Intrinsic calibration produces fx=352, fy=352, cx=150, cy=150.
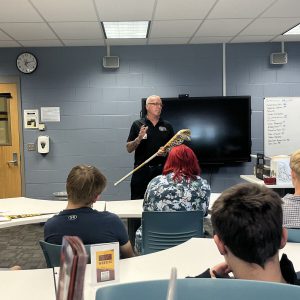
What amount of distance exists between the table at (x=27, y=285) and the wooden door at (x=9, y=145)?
397 centimetres

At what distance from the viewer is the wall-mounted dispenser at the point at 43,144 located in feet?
17.1

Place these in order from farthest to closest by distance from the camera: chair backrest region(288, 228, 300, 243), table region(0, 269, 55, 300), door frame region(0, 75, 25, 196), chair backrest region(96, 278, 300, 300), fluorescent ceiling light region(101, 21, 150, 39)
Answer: door frame region(0, 75, 25, 196), fluorescent ceiling light region(101, 21, 150, 39), chair backrest region(288, 228, 300, 243), table region(0, 269, 55, 300), chair backrest region(96, 278, 300, 300)

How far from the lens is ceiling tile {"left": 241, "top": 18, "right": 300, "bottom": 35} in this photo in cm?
415

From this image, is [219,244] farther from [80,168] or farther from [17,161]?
[17,161]

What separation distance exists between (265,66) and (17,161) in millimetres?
4008

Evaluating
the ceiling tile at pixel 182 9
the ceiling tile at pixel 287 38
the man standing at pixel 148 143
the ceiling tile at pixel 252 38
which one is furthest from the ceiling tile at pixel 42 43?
the ceiling tile at pixel 287 38

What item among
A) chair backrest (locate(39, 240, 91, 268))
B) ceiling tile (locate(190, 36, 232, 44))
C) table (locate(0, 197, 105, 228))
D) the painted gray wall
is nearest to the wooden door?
the painted gray wall

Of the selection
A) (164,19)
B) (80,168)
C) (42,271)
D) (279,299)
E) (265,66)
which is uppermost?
(164,19)

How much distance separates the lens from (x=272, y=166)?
160 inches

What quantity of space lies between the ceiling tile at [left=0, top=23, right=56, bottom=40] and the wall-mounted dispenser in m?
1.42

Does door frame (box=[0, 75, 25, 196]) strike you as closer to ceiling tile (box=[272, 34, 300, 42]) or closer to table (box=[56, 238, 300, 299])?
ceiling tile (box=[272, 34, 300, 42])

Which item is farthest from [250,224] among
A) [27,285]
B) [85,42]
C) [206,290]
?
[85,42]

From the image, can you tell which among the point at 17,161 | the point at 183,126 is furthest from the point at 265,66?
the point at 17,161

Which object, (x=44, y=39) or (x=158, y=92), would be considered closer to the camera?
(x=44, y=39)
